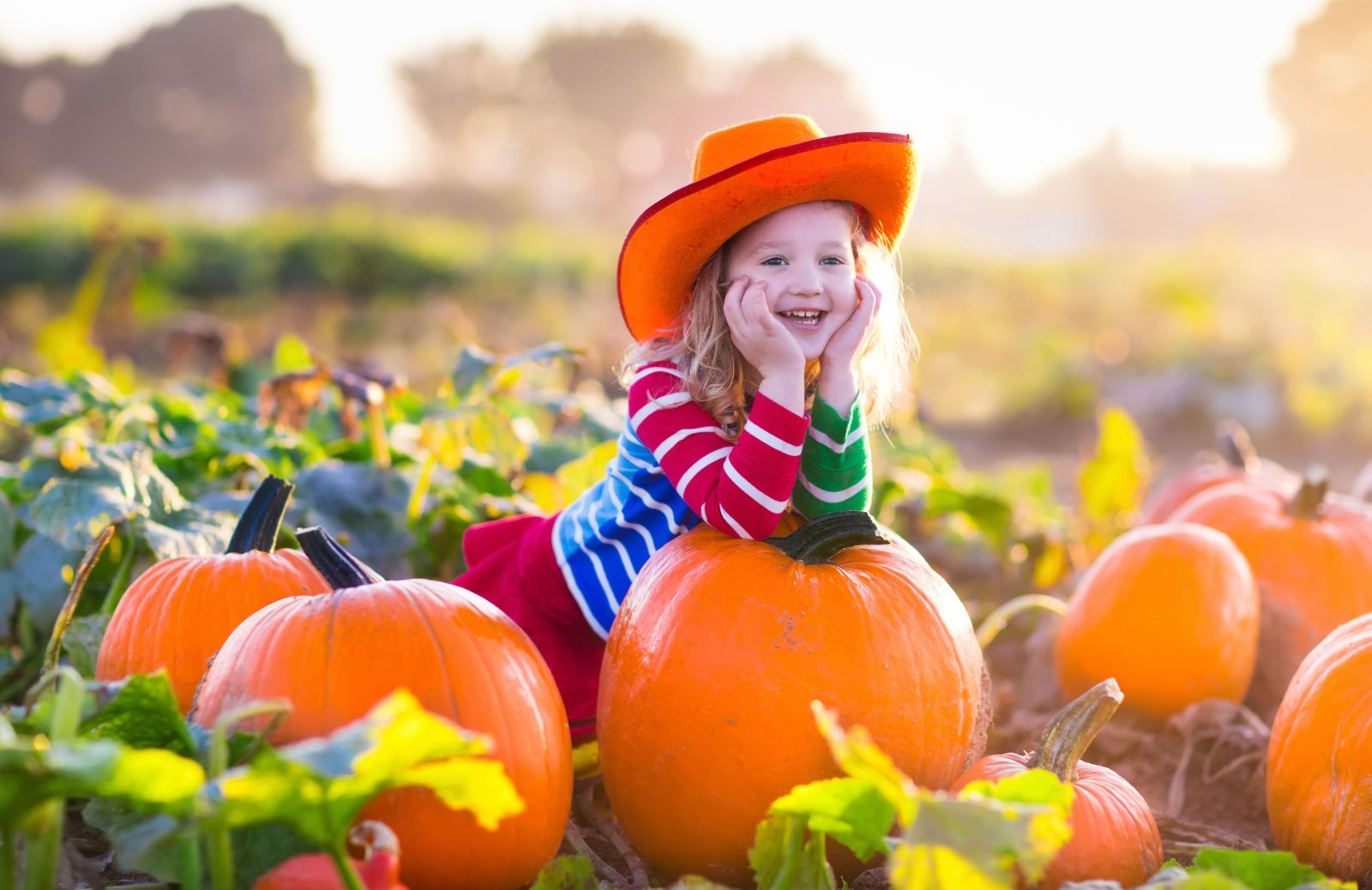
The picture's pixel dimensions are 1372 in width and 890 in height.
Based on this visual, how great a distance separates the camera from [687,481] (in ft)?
7.37

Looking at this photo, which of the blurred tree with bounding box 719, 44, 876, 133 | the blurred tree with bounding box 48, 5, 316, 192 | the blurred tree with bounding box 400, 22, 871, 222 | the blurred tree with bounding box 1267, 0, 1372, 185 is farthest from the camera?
the blurred tree with bounding box 719, 44, 876, 133

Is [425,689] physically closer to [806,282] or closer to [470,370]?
[806,282]

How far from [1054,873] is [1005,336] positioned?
36.0 feet

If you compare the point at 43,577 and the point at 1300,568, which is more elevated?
the point at 1300,568

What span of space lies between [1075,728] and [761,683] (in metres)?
0.52

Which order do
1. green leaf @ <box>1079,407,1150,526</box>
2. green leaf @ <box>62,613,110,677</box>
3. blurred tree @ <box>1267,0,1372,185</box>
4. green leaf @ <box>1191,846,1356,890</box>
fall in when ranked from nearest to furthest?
green leaf @ <box>1191,846,1356,890</box>
green leaf @ <box>62,613,110,677</box>
green leaf @ <box>1079,407,1150,526</box>
blurred tree @ <box>1267,0,1372,185</box>

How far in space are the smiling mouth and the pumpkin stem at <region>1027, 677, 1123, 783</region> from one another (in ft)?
2.83

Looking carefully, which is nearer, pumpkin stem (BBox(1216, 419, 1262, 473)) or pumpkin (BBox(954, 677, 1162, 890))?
pumpkin (BBox(954, 677, 1162, 890))

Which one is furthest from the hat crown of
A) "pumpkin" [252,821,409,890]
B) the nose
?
"pumpkin" [252,821,409,890]

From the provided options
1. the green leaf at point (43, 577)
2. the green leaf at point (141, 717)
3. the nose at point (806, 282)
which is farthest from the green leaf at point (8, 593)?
the nose at point (806, 282)

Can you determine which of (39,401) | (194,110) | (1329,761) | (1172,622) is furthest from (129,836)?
(194,110)

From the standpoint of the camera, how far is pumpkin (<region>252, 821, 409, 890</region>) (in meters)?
1.52

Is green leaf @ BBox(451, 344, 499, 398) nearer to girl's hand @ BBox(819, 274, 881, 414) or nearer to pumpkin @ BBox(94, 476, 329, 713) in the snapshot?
pumpkin @ BBox(94, 476, 329, 713)

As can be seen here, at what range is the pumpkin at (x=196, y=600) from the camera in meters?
2.24
